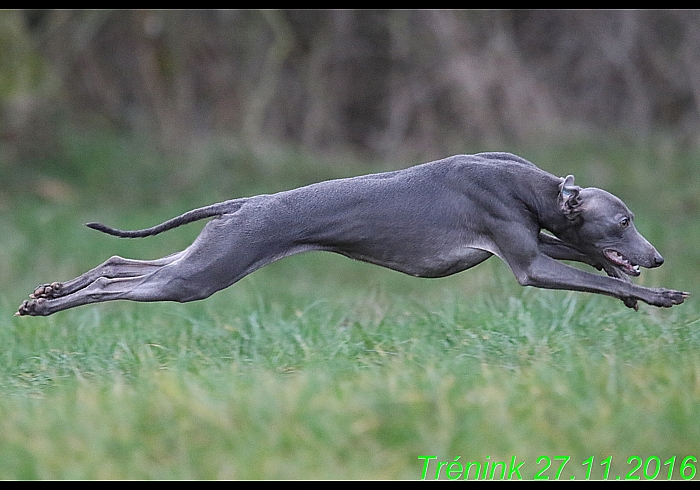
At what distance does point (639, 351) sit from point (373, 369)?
141cm

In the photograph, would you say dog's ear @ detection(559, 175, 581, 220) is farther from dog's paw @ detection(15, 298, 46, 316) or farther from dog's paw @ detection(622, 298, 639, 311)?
dog's paw @ detection(15, 298, 46, 316)

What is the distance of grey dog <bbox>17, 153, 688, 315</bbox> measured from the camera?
18.5 ft

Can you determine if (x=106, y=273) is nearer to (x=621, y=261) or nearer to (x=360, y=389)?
(x=360, y=389)

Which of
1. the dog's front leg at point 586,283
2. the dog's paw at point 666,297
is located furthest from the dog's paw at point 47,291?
the dog's paw at point 666,297

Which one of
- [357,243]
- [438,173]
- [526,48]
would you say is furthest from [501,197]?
[526,48]

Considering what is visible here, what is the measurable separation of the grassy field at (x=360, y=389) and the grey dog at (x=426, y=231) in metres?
0.37

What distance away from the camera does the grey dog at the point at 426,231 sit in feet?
18.5

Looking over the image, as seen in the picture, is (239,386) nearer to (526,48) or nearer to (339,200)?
(339,200)

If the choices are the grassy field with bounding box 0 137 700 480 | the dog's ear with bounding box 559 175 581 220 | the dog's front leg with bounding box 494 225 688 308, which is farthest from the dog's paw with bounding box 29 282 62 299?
the dog's ear with bounding box 559 175 581 220

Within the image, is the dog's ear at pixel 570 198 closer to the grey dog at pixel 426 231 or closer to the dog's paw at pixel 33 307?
the grey dog at pixel 426 231

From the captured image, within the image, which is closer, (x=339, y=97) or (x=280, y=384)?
(x=280, y=384)

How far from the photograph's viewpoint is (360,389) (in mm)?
4625

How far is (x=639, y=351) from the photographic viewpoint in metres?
5.39

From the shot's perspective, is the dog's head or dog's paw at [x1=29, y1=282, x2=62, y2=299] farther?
dog's paw at [x1=29, y1=282, x2=62, y2=299]
